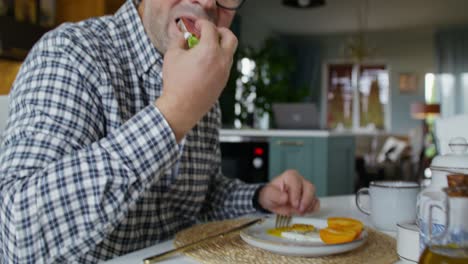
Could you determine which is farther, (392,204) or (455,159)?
(392,204)

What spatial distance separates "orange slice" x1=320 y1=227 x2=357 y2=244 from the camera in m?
0.65

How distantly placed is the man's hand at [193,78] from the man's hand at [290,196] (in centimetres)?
39

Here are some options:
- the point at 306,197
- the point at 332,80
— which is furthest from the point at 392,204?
the point at 332,80

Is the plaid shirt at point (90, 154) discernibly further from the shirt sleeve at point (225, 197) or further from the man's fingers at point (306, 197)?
the man's fingers at point (306, 197)

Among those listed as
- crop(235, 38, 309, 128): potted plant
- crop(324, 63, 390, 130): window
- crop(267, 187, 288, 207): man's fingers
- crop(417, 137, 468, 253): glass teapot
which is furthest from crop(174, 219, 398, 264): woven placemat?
crop(324, 63, 390, 130): window

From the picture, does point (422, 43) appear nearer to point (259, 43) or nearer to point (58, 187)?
point (259, 43)

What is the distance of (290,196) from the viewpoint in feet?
3.12

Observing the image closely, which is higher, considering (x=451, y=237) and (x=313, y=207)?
(x=451, y=237)

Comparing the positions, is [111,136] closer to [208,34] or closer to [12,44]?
[208,34]

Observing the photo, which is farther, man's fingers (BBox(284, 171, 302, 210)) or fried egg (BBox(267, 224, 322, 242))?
man's fingers (BBox(284, 171, 302, 210))

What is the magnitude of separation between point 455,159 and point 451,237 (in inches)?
8.0

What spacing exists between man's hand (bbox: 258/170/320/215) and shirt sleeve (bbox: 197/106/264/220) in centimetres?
6

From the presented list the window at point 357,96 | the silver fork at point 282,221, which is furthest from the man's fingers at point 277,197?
the window at point 357,96

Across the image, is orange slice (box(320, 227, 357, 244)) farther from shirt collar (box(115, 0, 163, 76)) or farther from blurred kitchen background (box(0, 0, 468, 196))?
blurred kitchen background (box(0, 0, 468, 196))
